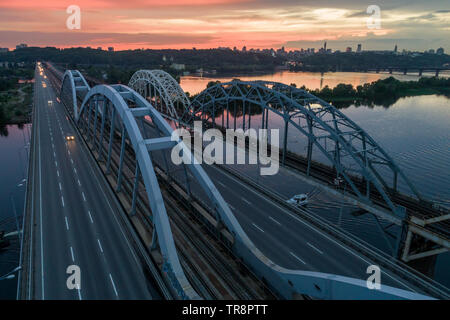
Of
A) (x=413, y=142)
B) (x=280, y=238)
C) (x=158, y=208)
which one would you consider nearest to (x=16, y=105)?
(x=158, y=208)

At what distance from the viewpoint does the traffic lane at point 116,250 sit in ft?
75.2

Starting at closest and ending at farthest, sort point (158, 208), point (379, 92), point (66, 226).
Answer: point (158, 208)
point (66, 226)
point (379, 92)

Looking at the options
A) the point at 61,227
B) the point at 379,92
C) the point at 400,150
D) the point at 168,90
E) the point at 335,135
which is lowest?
the point at 61,227

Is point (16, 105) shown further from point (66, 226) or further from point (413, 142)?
point (413, 142)

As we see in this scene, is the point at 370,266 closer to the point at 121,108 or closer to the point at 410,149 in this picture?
the point at 121,108

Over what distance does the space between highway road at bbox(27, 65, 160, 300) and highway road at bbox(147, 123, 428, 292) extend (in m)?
12.7

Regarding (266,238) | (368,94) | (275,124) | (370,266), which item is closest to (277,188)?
(266,238)

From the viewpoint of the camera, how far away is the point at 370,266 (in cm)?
2630

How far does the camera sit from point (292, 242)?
2988 centimetres

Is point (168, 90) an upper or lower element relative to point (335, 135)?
upper

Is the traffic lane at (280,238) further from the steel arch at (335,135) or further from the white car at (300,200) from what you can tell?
the steel arch at (335,135)

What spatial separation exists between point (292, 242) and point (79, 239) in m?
22.3

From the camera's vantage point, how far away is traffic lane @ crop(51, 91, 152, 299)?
75.2 ft

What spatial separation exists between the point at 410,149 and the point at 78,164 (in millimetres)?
74910
